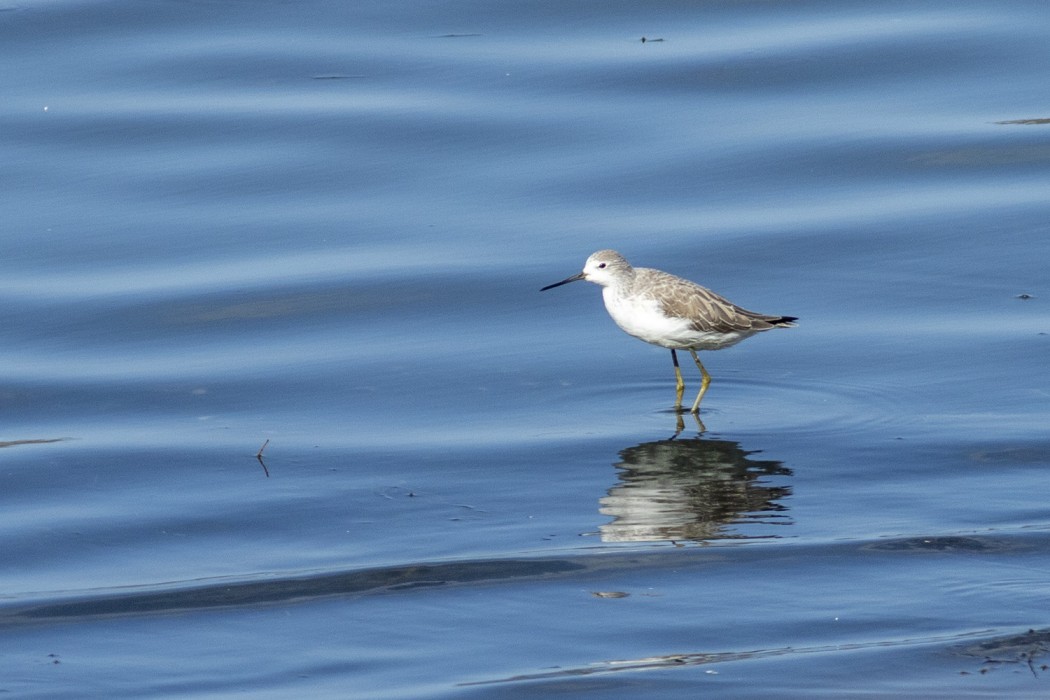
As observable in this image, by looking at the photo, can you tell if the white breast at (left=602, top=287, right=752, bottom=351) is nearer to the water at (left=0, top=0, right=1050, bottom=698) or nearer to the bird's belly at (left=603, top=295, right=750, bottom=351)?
the bird's belly at (left=603, top=295, right=750, bottom=351)

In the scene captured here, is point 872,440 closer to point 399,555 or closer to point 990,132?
point 399,555

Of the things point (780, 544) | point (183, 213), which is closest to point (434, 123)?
point (183, 213)

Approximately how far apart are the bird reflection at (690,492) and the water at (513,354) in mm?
28

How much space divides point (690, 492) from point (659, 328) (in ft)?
5.71

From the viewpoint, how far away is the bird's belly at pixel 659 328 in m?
8.71

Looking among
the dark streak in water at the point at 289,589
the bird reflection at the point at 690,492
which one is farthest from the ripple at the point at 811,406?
the dark streak in water at the point at 289,589

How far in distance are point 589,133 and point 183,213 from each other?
3.38m

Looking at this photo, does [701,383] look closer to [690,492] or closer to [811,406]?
[811,406]

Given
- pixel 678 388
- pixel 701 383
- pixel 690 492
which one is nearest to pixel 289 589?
pixel 690 492

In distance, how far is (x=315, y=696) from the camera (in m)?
5.43

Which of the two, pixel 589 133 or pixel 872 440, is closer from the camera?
pixel 872 440

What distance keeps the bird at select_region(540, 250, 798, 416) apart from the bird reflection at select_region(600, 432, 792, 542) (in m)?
0.84

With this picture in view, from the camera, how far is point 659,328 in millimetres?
8750

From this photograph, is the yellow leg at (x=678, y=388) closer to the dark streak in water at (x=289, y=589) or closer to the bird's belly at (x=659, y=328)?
the bird's belly at (x=659, y=328)
